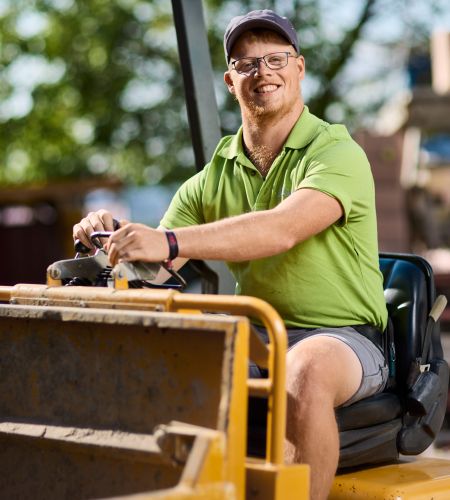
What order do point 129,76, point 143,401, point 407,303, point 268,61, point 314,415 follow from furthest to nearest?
point 129,76 → point 407,303 → point 268,61 → point 314,415 → point 143,401

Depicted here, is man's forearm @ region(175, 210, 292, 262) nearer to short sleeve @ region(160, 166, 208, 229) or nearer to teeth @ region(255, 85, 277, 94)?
teeth @ region(255, 85, 277, 94)

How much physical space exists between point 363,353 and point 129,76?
17.4 meters

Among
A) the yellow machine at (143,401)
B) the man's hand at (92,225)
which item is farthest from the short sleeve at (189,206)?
the yellow machine at (143,401)

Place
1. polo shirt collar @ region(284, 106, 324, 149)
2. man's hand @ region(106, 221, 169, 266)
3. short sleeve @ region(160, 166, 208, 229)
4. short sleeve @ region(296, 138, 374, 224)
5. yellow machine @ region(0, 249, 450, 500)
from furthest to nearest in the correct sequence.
→ short sleeve @ region(160, 166, 208, 229) < polo shirt collar @ region(284, 106, 324, 149) < short sleeve @ region(296, 138, 374, 224) < man's hand @ region(106, 221, 169, 266) < yellow machine @ region(0, 249, 450, 500)

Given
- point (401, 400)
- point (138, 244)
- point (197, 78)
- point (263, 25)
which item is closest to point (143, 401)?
point (138, 244)

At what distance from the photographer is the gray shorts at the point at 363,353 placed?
3.62 metres

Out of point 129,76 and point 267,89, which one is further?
point 129,76

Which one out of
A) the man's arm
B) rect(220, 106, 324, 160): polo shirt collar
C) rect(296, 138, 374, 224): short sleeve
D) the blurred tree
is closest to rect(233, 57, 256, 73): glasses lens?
rect(220, 106, 324, 160): polo shirt collar

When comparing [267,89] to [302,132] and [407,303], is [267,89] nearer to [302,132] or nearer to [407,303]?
[302,132]

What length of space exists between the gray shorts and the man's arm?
1.11 feet

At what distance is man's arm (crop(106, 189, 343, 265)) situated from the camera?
325cm

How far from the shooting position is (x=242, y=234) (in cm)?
338

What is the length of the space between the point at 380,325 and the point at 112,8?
1727 centimetres

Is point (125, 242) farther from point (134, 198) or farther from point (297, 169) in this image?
point (134, 198)
